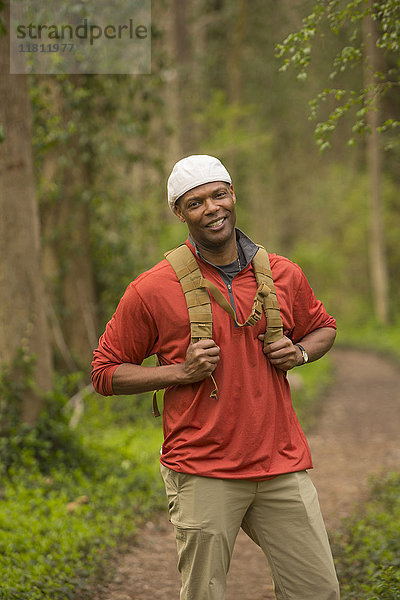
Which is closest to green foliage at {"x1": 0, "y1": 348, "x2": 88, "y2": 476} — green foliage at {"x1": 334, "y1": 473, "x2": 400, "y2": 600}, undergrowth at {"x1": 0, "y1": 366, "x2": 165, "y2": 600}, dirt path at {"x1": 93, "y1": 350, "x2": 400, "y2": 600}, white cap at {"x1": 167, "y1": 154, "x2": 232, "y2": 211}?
undergrowth at {"x1": 0, "y1": 366, "x2": 165, "y2": 600}

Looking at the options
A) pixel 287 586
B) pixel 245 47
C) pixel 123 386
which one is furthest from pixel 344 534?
pixel 245 47

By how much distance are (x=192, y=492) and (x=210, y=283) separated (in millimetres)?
919

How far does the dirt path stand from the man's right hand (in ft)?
8.97

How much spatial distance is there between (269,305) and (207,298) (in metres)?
0.29

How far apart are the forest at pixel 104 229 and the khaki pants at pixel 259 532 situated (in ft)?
4.59

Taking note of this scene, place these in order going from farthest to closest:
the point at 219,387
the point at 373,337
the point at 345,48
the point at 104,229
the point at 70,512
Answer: the point at 373,337, the point at 104,229, the point at 70,512, the point at 345,48, the point at 219,387

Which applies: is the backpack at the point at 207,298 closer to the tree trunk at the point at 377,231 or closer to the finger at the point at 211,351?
the finger at the point at 211,351

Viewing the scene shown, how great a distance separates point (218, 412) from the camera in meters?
3.07

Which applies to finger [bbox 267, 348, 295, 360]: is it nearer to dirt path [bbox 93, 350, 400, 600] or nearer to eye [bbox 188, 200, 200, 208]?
eye [bbox 188, 200, 200, 208]

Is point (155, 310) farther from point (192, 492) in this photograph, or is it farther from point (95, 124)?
point (95, 124)

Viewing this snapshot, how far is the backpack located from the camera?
10.1 feet

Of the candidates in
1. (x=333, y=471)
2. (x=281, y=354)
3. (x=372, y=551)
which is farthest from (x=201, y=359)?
(x=333, y=471)

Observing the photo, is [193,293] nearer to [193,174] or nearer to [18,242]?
[193,174]

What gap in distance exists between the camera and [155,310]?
125 inches
